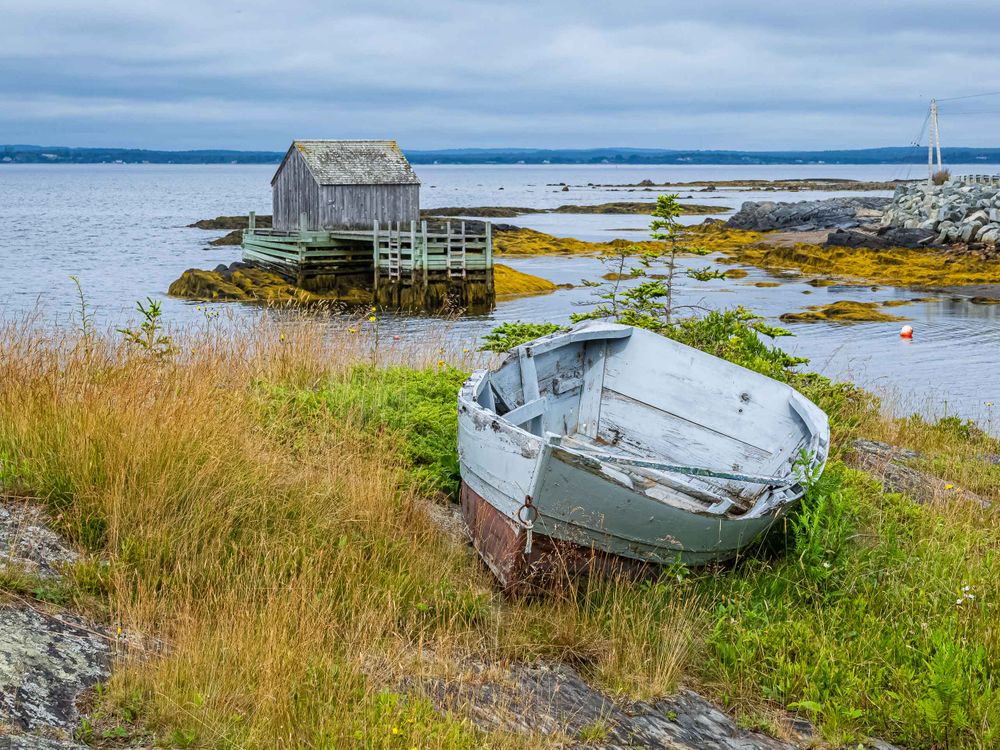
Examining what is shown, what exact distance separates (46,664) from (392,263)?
1194 inches

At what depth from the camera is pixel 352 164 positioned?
37.4 meters

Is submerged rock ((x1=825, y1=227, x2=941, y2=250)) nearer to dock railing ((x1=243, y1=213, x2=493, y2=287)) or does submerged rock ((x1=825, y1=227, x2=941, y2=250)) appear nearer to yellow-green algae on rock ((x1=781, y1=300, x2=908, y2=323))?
yellow-green algae on rock ((x1=781, y1=300, x2=908, y2=323))

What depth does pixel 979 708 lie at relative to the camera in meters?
4.62

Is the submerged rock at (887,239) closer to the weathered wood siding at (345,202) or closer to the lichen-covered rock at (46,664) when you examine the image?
the weathered wood siding at (345,202)

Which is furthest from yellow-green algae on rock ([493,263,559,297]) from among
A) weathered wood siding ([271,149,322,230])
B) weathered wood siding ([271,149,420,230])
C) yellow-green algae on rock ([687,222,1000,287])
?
weathered wood siding ([271,149,322,230])

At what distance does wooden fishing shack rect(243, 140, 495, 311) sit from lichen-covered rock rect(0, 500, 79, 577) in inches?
1105

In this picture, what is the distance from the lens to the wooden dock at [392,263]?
3331 cm

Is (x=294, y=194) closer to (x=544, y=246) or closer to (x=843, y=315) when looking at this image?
(x=544, y=246)

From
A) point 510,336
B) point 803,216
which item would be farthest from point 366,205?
point 803,216

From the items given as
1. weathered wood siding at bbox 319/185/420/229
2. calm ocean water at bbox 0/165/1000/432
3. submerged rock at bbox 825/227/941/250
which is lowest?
calm ocean water at bbox 0/165/1000/432

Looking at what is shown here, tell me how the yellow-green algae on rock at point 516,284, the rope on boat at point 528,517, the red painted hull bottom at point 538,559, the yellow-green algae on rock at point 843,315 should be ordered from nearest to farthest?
1. the rope on boat at point 528,517
2. the red painted hull bottom at point 538,559
3. the yellow-green algae on rock at point 843,315
4. the yellow-green algae on rock at point 516,284

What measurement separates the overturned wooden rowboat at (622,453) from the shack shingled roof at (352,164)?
95.9 ft

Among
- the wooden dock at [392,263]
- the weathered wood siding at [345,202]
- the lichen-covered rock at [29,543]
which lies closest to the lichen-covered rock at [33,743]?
the lichen-covered rock at [29,543]

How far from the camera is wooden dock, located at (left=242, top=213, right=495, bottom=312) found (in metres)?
33.3
